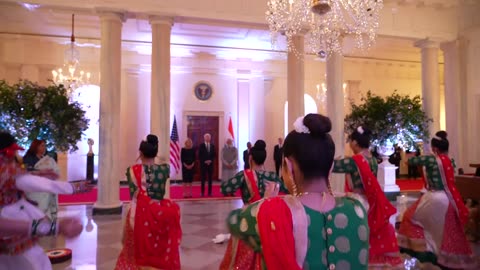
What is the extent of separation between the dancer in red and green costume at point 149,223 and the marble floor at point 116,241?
2.42ft

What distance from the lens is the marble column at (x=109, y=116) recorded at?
7621mm

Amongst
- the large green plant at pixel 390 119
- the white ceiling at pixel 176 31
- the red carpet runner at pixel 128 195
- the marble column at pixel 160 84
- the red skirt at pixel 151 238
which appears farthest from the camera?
the red carpet runner at pixel 128 195

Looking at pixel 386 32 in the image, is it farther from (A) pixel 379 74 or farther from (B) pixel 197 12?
(A) pixel 379 74

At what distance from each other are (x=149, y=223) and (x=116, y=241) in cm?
229

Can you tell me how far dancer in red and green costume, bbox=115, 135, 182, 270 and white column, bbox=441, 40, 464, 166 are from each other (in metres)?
9.32

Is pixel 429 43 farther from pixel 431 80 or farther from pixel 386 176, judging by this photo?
pixel 386 176

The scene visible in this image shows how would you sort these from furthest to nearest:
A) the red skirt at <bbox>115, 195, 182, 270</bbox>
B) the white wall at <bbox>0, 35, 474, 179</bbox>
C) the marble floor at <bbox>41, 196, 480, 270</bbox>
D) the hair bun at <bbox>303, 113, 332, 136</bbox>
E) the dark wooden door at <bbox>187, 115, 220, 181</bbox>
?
1. the dark wooden door at <bbox>187, 115, 220, 181</bbox>
2. the white wall at <bbox>0, 35, 474, 179</bbox>
3. the marble floor at <bbox>41, 196, 480, 270</bbox>
4. the red skirt at <bbox>115, 195, 182, 270</bbox>
5. the hair bun at <bbox>303, 113, 332, 136</bbox>

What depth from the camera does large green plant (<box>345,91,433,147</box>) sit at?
8586 millimetres

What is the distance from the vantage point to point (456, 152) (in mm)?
10195

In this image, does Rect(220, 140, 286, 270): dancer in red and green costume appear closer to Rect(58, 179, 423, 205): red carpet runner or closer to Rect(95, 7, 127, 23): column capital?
Rect(95, 7, 127, 23): column capital

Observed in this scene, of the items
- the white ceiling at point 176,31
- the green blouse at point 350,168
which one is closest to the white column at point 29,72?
the white ceiling at point 176,31

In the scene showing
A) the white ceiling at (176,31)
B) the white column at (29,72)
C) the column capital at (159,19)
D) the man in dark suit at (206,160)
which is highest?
the white ceiling at (176,31)

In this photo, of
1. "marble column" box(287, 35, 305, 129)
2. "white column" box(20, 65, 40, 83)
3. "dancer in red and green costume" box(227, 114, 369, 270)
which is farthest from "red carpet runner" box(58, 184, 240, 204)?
"dancer in red and green costume" box(227, 114, 369, 270)

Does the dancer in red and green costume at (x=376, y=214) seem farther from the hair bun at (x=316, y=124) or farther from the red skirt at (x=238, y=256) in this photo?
the hair bun at (x=316, y=124)
